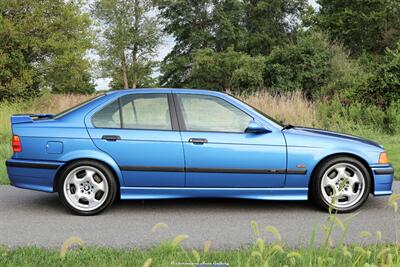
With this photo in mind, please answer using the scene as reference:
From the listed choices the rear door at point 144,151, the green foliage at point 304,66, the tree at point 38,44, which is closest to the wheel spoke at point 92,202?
the rear door at point 144,151

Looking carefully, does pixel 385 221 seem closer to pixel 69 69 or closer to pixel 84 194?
pixel 84 194

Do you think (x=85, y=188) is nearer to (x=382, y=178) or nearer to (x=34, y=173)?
(x=34, y=173)

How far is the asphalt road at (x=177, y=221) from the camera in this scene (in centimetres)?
489

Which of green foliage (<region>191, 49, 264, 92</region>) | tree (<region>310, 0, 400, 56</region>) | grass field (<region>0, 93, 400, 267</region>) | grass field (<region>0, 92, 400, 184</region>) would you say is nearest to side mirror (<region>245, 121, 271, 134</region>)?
grass field (<region>0, 93, 400, 267</region>)

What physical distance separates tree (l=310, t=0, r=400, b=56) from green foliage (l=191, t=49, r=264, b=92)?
27.0 feet

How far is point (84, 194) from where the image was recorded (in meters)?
Answer: 5.89

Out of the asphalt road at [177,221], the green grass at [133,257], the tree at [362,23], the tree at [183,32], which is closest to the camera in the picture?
the green grass at [133,257]

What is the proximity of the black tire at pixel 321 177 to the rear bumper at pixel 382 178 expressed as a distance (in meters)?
0.08

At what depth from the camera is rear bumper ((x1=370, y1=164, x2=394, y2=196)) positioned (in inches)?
237

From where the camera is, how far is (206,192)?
5891 millimetres

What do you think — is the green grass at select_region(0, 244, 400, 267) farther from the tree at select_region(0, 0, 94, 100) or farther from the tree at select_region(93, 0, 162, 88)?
the tree at select_region(93, 0, 162, 88)

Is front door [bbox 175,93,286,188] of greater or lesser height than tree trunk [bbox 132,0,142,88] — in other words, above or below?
below

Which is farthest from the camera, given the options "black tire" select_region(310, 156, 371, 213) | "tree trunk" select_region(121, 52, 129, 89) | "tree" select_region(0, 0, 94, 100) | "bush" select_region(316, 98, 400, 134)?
"tree trunk" select_region(121, 52, 129, 89)

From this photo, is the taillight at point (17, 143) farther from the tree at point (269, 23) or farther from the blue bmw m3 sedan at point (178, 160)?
the tree at point (269, 23)
